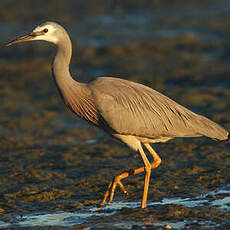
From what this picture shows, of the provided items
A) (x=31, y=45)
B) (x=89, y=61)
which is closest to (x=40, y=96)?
(x=89, y=61)

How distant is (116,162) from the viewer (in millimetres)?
9000

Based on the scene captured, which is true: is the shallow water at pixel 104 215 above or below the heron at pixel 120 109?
below

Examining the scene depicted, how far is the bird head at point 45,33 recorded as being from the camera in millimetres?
7203

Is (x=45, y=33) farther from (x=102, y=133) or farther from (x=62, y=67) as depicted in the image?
(x=102, y=133)

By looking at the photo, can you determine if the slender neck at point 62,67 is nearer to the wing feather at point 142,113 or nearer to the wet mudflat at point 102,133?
the wing feather at point 142,113

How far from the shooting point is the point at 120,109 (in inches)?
289

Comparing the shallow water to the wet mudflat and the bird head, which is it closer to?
the wet mudflat

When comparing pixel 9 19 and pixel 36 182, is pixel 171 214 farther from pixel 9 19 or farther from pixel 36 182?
pixel 9 19

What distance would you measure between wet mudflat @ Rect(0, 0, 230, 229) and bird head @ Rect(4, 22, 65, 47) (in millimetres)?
1974

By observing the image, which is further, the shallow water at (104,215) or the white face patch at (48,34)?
the white face patch at (48,34)

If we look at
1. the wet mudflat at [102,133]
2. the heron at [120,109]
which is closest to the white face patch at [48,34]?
the heron at [120,109]

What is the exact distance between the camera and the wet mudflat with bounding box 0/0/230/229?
278 inches

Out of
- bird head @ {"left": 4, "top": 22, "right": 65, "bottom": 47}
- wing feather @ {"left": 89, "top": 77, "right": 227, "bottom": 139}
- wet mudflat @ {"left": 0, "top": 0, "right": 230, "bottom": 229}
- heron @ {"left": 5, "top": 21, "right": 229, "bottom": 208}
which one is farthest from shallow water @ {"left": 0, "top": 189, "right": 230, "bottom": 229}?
bird head @ {"left": 4, "top": 22, "right": 65, "bottom": 47}

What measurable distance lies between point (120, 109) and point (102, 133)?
3.16m
